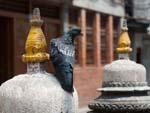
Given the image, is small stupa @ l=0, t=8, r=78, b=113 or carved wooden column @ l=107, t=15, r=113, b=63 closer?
small stupa @ l=0, t=8, r=78, b=113

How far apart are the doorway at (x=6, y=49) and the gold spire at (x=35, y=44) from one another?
944cm

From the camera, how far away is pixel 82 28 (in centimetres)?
1644

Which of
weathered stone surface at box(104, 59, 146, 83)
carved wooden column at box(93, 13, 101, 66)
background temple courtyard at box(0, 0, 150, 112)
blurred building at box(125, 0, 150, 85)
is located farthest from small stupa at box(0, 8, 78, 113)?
blurred building at box(125, 0, 150, 85)

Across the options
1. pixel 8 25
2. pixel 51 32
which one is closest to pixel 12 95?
pixel 8 25

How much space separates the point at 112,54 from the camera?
1952 cm

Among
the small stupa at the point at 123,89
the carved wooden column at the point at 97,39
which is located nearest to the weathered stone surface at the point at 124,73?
the small stupa at the point at 123,89

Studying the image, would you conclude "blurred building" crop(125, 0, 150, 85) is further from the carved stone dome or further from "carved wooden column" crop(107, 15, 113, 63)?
the carved stone dome

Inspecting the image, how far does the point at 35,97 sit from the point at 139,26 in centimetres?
1989

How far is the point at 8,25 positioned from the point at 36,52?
9536 millimetres

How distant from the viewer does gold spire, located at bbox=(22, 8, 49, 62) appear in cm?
360

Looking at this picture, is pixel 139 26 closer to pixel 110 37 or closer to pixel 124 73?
pixel 110 37

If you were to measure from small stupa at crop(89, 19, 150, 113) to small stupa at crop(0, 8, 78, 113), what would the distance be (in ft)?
8.25

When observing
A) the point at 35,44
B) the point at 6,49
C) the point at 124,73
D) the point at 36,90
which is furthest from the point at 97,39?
the point at 36,90

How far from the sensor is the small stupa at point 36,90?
3.39 metres
